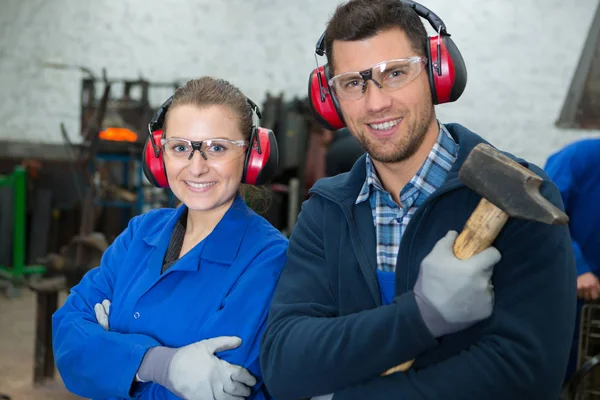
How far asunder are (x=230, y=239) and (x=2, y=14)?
6639 mm

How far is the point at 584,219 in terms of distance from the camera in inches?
88.4

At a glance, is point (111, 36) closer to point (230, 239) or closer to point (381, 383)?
point (230, 239)

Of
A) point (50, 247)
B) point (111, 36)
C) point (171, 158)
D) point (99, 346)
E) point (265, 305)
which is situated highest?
point (111, 36)

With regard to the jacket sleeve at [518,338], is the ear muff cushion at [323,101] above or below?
above

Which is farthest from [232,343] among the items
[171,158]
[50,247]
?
[50,247]

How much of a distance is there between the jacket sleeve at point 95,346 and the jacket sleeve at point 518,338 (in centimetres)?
55

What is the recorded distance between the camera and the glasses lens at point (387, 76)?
1183mm

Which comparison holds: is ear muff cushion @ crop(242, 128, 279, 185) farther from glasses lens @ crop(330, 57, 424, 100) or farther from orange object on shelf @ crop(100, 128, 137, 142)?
orange object on shelf @ crop(100, 128, 137, 142)

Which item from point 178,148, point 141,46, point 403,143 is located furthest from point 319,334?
point 141,46

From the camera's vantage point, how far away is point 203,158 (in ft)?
4.64

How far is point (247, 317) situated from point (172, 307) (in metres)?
0.19

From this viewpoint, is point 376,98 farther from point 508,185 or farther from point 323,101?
point 508,185

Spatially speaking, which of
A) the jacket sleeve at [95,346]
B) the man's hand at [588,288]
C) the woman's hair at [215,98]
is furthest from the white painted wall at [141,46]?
the jacket sleeve at [95,346]

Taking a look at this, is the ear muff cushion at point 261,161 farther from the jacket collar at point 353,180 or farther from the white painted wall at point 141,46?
the white painted wall at point 141,46
